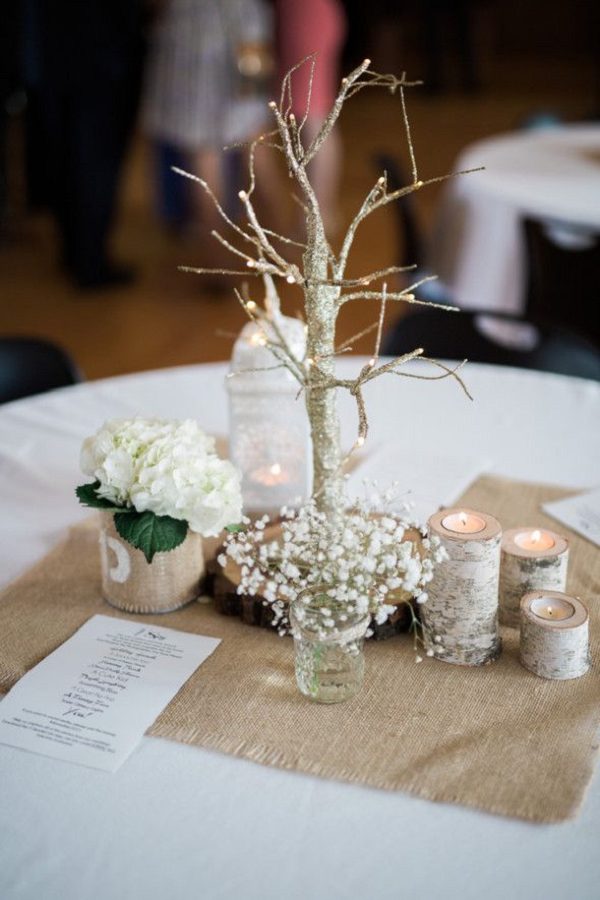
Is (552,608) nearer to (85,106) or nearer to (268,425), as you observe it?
(268,425)

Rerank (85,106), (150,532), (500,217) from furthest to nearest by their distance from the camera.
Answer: (85,106) < (500,217) < (150,532)

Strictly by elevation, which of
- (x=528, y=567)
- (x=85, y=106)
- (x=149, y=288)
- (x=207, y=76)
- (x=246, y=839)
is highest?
(x=207, y=76)

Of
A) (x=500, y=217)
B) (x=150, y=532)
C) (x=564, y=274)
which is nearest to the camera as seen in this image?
(x=150, y=532)

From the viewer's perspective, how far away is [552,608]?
1.10 metres

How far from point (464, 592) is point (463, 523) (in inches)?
2.8

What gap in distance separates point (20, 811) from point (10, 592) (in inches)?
15.4

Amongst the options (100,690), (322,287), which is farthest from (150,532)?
(322,287)

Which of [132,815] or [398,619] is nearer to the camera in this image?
[132,815]

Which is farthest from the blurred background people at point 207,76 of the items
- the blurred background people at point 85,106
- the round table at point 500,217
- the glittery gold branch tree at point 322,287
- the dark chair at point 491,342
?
the glittery gold branch tree at point 322,287

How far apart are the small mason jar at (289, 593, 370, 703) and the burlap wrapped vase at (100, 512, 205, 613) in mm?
210

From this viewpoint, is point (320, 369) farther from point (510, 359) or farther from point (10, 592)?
point (510, 359)

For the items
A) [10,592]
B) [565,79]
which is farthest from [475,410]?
[565,79]

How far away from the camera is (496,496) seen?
1506mm

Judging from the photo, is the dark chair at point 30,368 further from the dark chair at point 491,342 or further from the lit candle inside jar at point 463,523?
the lit candle inside jar at point 463,523
